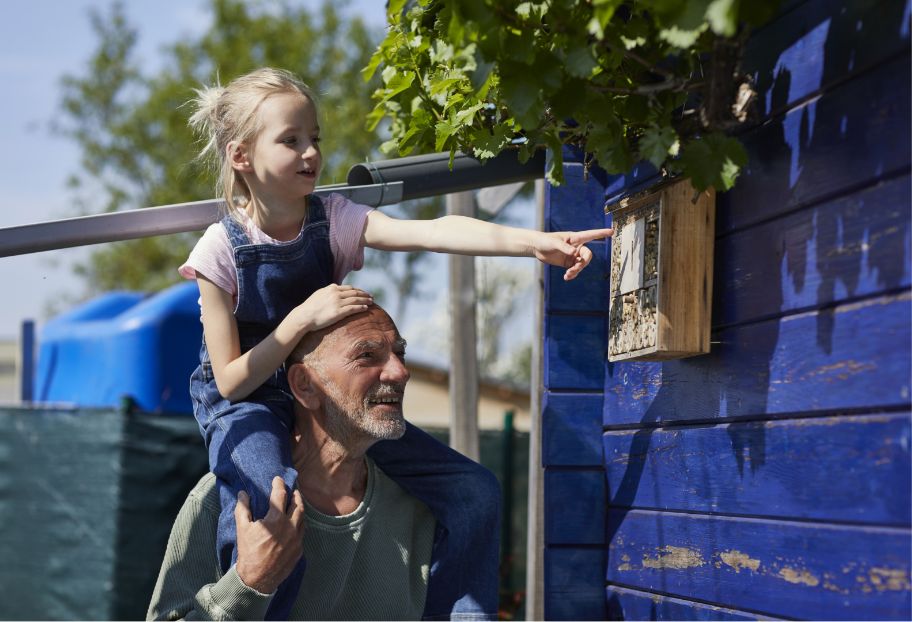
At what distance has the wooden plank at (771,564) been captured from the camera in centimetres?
227

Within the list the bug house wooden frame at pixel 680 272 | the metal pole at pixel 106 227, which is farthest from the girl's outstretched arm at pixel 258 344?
the bug house wooden frame at pixel 680 272

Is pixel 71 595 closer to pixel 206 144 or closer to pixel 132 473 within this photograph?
pixel 132 473

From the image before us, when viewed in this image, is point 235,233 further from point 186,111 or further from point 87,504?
point 186,111

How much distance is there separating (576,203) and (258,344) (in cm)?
→ 128

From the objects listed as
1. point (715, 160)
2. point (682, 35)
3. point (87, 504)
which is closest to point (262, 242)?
point (715, 160)

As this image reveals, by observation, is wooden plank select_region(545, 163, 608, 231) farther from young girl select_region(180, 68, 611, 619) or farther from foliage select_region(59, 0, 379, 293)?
foliage select_region(59, 0, 379, 293)

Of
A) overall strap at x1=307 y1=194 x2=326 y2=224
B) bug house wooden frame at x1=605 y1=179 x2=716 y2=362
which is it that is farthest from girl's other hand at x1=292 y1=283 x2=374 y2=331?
bug house wooden frame at x1=605 y1=179 x2=716 y2=362

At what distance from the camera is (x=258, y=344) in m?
3.23

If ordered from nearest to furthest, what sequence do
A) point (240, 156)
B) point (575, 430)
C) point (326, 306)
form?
point (326, 306) → point (240, 156) → point (575, 430)

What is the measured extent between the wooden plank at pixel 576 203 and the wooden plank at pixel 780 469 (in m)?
0.74

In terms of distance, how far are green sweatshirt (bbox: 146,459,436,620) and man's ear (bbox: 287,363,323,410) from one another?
31cm

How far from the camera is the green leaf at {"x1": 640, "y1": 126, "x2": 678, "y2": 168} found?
2584 mm

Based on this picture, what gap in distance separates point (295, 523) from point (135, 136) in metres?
26.0

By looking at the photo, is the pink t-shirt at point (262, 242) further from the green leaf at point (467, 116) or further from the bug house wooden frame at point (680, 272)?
the bug house wooden frame at point (680, 272)
